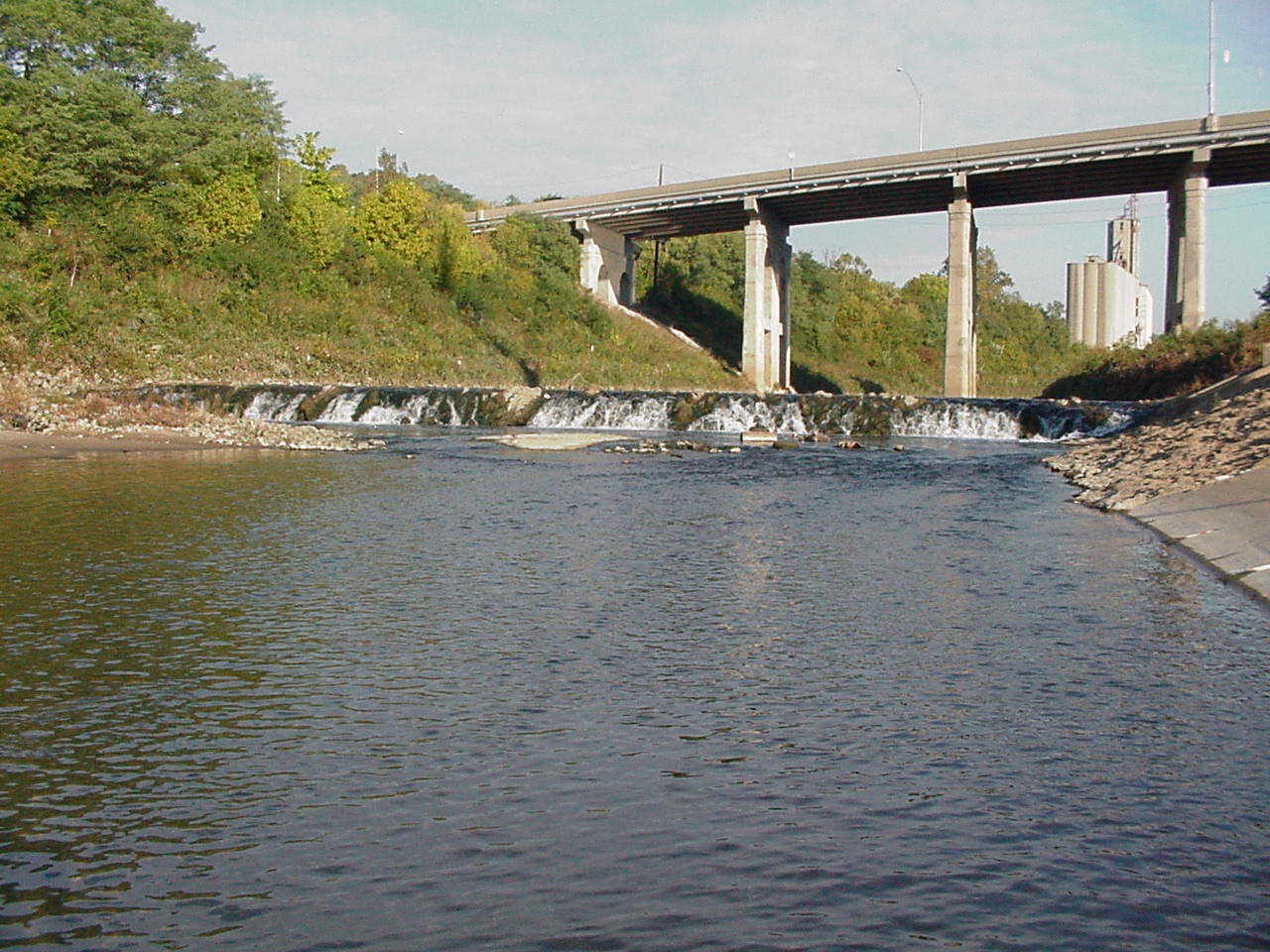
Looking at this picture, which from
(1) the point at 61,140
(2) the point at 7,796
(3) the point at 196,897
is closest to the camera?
(3) the point at 196,897

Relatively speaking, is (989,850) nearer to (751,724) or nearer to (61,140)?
(751,724)

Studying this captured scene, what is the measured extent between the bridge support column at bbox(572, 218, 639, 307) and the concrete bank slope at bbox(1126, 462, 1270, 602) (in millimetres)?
82690

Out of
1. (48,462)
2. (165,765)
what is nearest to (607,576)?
(165,765)

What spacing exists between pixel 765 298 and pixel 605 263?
18.4m

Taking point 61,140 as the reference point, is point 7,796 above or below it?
below

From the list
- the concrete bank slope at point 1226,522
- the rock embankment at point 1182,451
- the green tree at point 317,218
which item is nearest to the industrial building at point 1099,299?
the green tree at point 317,218

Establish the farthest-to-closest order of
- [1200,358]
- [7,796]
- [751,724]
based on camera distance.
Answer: [1200,358] < [751,724] < [7,796]

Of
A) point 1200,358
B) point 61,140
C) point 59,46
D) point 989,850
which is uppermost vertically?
point 59,46

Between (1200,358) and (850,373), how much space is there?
200 ft

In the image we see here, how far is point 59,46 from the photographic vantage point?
70.7 metres

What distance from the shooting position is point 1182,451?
2797cm

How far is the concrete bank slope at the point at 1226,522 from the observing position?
53.7ft

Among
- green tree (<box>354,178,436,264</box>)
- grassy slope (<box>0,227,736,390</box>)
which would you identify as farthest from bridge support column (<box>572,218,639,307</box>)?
green tree (<box>354,178,436,264</box>)

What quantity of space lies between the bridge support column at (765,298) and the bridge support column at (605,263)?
16728 millimetres
